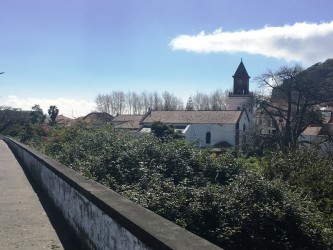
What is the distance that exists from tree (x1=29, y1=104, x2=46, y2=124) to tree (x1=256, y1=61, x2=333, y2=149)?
35.4 meters

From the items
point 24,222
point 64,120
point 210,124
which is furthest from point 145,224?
point 64,120

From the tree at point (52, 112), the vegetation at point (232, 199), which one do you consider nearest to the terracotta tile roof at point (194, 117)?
the tree at point (52, 112)

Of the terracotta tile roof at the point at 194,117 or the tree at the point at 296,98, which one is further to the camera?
the terracotta tile roof at the point at 194,117

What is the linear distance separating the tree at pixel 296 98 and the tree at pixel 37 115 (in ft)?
116

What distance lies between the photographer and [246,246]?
637 cm

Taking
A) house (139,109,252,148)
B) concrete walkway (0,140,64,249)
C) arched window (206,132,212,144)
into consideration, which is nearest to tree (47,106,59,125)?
house (139,109,252,148)

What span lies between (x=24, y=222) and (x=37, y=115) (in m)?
62.4

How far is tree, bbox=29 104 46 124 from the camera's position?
207 ft

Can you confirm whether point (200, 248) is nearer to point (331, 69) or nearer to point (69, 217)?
point (69, 217)

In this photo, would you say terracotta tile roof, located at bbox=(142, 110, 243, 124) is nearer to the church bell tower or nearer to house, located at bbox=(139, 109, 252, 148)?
house, located at bbox=(139, 109, 252, 148)

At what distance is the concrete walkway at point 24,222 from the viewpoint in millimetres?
5820

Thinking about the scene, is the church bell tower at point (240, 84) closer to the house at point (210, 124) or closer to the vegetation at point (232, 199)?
the house at point (210, 124)

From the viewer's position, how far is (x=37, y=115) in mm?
66500

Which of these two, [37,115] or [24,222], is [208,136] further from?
[24,222]
